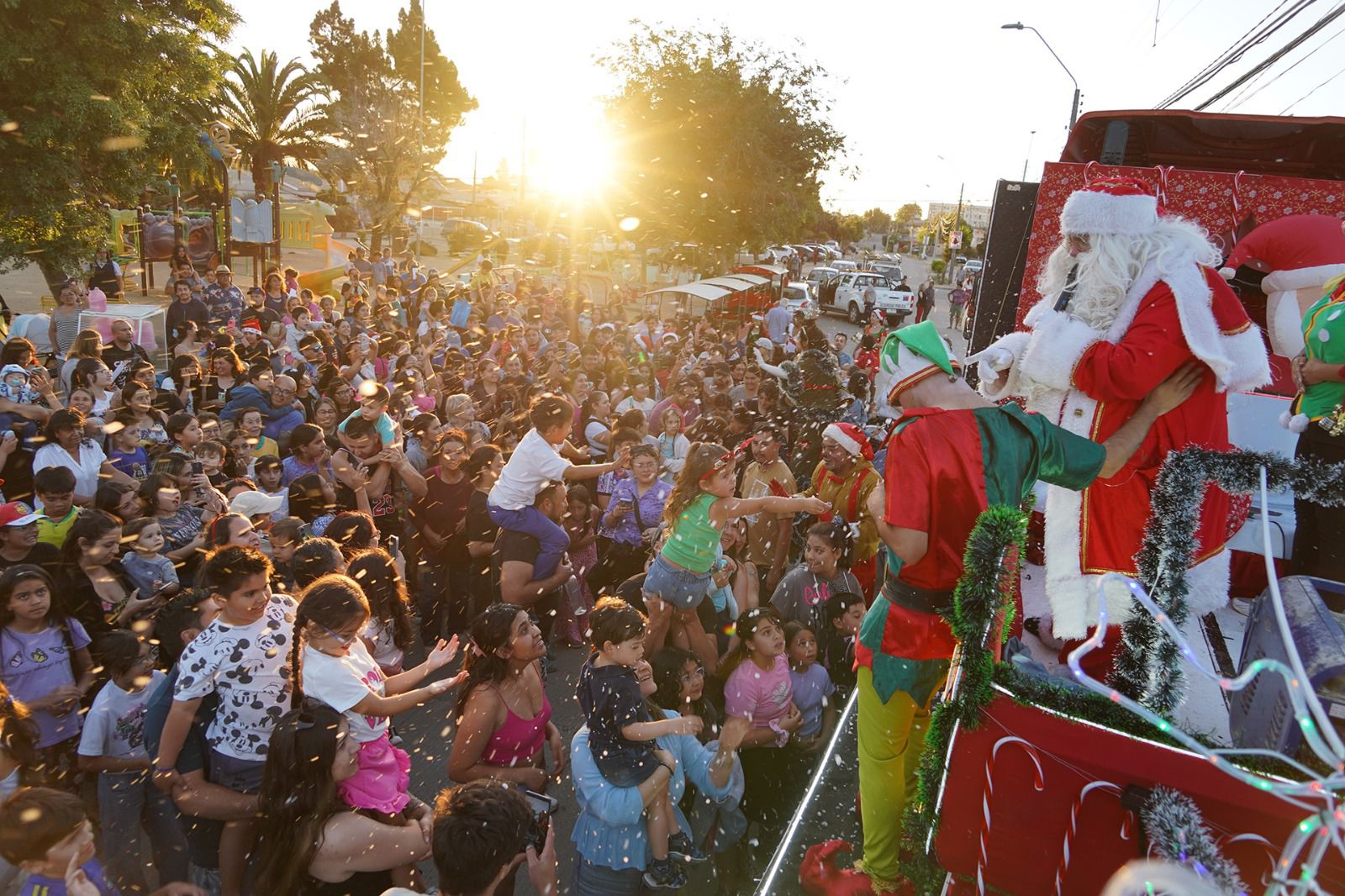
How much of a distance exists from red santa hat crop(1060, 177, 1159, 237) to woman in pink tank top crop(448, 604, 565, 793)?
2850 millimetres

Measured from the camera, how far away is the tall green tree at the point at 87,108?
10.4 m

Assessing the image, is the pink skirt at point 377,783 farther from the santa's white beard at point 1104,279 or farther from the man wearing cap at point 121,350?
the man wearing cap at point 121,350

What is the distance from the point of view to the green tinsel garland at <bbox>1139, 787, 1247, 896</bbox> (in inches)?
72.6

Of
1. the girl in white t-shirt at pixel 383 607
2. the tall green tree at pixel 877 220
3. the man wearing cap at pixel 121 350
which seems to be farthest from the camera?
the tall green tree at pixel 877 220

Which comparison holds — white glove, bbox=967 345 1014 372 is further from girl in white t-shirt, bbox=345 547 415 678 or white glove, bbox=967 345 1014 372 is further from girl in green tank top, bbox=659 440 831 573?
girl in white t-shirt, bbox=345 547 415 678

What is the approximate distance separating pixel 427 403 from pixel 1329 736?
27.0ft

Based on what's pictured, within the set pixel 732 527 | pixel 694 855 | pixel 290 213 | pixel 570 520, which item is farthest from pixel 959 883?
pixel 290 213

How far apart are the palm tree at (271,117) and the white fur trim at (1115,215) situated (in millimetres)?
32239

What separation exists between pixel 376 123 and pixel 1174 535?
125 ft

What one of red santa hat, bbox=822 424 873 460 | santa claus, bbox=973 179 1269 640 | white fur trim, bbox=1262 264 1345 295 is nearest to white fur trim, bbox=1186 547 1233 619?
santa claus, bbox=973 179 1269 640


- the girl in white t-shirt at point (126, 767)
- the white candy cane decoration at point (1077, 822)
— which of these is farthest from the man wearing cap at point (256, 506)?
the white candy cane decoration at point (1077, 822)

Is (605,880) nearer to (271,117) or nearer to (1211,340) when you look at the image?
(1211,340)

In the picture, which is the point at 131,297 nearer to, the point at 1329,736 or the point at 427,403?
the point at 427,403

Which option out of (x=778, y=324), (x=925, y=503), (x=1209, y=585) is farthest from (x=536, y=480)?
(x=778, y=324)
